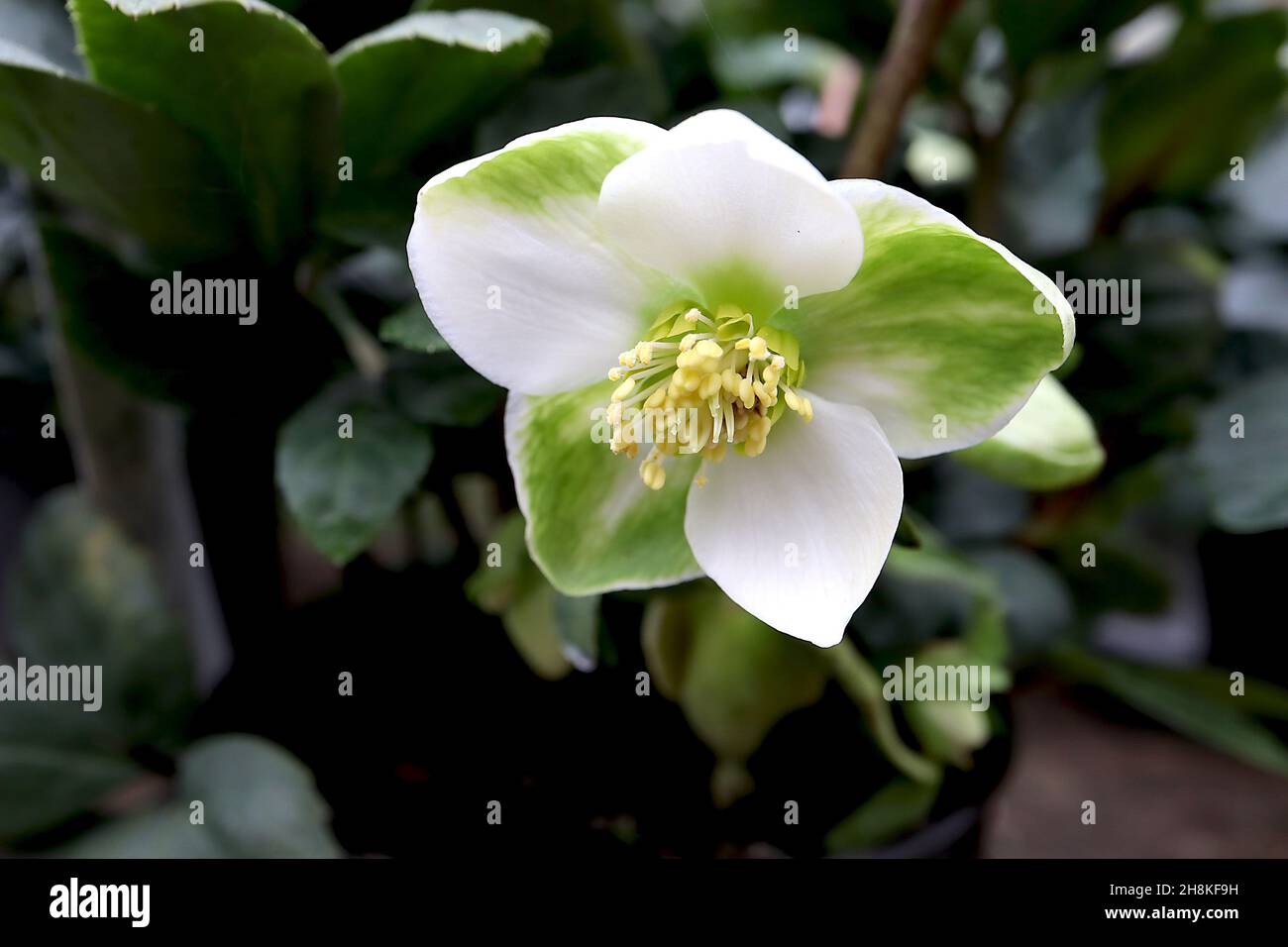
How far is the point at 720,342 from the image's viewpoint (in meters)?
0.26

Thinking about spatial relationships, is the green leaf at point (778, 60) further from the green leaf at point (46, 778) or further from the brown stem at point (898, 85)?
the green leaf at point (46, 778)

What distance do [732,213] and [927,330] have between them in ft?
0.18

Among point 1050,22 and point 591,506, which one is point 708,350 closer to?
point 591,506

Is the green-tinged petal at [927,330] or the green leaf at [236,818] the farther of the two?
the green leaf at [236,818]

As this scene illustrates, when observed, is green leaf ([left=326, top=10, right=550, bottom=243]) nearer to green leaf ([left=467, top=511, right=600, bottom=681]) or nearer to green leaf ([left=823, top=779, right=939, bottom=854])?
green leaf ([left=467, top=511, right=600, bottom=681])

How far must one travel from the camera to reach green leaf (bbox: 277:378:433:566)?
29cm

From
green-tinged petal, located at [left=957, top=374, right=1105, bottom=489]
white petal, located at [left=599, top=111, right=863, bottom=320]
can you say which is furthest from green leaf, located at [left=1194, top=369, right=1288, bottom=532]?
white petal, located at [left=599, top=111, right=863, bottom=320]

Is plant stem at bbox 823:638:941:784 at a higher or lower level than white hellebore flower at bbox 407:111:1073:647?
Result: lower

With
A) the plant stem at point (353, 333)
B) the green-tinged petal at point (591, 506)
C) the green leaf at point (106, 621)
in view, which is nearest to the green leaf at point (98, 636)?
the green leaf at point (106, 621)

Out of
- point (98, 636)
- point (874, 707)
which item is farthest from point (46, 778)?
point (874, 707)

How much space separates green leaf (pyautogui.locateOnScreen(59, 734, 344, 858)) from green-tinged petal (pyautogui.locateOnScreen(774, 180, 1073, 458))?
0.80 feet

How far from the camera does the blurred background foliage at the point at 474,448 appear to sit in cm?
30
